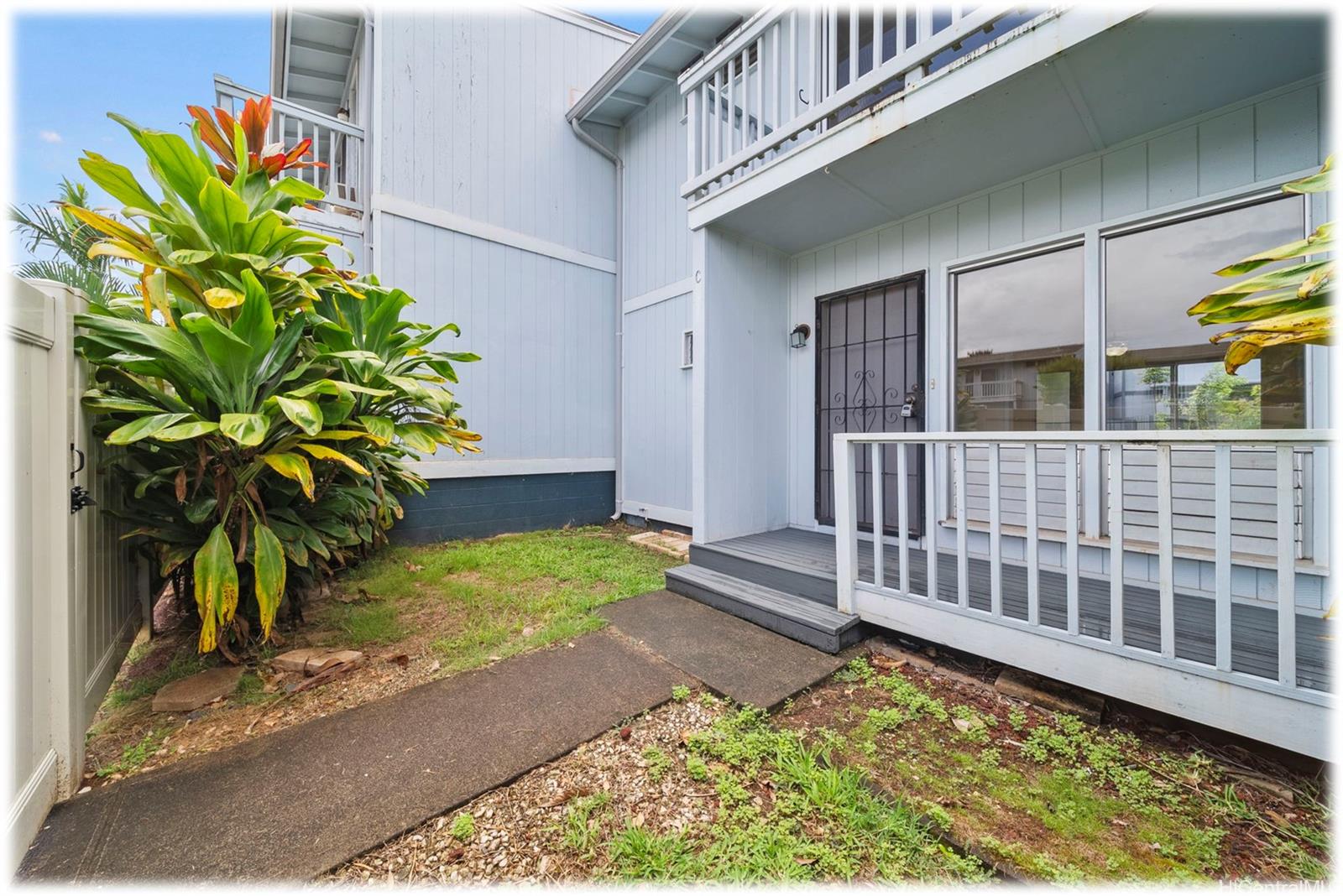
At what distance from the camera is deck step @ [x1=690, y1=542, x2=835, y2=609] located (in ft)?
9.20

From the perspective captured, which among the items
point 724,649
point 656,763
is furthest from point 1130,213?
point 656,763

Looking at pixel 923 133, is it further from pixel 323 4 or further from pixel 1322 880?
pixel 323 4

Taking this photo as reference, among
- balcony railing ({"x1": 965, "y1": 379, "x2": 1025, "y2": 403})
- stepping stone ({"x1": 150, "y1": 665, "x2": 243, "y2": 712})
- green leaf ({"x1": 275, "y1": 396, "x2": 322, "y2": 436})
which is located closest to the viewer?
green leaf ({"x1": 275, "y1": 396, "x2": 322, "y2": 436})

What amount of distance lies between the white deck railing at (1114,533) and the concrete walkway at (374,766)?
65cm

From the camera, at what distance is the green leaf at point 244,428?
1.69 meters

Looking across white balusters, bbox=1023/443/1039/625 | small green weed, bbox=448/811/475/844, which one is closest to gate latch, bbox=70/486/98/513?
small green weed, bbox=448/811/475/844

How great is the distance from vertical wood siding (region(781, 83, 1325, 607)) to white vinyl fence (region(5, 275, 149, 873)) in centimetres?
390

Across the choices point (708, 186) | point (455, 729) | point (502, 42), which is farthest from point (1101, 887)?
point (502, 42)

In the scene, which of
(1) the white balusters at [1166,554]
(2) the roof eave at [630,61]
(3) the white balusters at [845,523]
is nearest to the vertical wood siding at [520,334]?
(2) the roof eave at [630,61]

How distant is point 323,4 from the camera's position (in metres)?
5.38

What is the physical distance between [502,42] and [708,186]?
331 centimetres

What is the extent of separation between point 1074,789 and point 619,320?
17.9 ft

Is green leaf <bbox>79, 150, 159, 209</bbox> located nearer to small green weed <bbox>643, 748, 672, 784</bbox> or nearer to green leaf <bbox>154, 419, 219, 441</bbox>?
green leaf <bbox>154, 419, 219, 441</bbox>

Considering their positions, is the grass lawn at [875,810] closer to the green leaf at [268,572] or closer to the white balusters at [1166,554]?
the white balusters at [1166,554]
